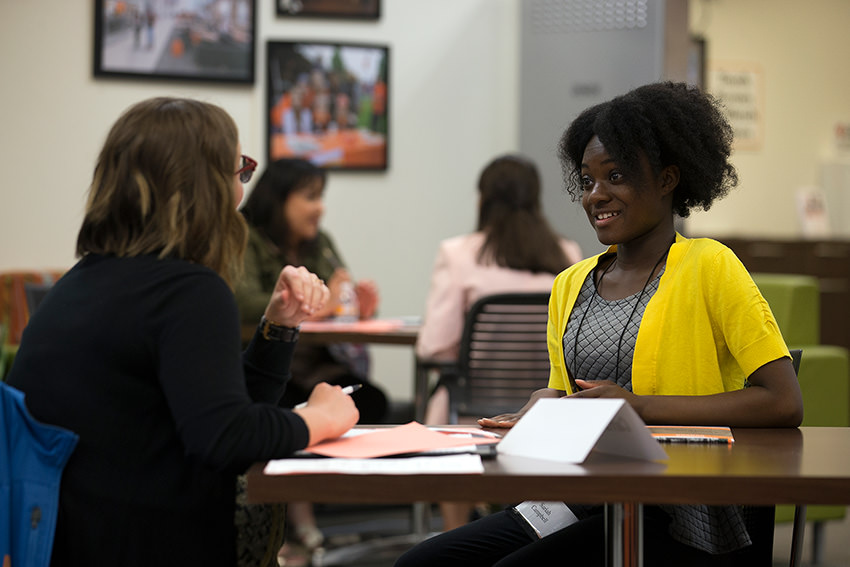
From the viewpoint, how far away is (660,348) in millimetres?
1504

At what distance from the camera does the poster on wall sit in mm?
8180

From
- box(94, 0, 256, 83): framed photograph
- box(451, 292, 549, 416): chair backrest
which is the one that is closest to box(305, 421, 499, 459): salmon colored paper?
box(451, 292, 549, 416): chair backrest

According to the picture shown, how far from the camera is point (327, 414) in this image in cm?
127

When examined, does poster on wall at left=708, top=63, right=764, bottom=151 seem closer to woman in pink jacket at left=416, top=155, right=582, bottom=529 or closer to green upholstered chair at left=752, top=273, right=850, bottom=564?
green upholstered chair at left=752, top=273, right=850, bottom=564

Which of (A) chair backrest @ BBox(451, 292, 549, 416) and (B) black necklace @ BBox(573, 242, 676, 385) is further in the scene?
(A) chair backrest @ BBox(451, 292, 549, 416)

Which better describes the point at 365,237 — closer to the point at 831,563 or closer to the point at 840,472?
the point at 831,563

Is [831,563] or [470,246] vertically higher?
[470,246]

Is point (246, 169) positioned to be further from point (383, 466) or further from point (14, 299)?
point (14, 299)

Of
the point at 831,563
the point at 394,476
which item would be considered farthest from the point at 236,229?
the point at 831,563

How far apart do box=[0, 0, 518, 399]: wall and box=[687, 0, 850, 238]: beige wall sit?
3690mm

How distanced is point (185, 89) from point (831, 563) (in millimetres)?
3415

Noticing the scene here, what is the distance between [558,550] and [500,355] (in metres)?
1.60

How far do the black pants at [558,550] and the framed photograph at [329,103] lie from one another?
3488mm

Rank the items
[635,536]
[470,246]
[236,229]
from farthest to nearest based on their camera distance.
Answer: [470,246], [236,229], [635,536]
